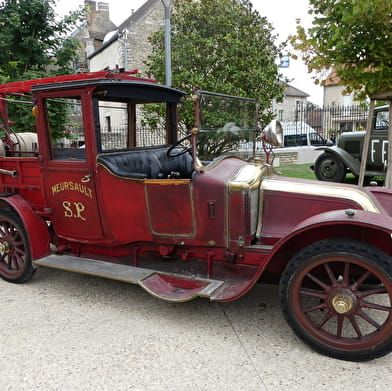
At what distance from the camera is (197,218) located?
9.78 feet

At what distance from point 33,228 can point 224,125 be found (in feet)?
7.06

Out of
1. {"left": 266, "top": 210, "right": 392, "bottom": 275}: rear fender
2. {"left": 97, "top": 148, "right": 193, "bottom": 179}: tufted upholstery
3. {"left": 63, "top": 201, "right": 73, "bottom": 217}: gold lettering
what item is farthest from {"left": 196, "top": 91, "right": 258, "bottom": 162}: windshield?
{"left": 63, "top": 201, "right": 73, "bottom": 217}: gold lettering

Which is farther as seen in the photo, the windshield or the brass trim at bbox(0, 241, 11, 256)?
the brass trim at bbox(0, 241, 11, 256)

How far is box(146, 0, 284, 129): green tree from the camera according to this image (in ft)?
31.1

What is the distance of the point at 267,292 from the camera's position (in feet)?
11.5

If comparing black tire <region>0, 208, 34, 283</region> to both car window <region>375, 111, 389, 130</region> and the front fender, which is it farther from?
car window <region>375, 111, 389, 130</region>

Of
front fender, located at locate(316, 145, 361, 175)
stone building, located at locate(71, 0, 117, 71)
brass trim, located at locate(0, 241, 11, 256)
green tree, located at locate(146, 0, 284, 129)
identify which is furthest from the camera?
stone building, located at locate(71, 0, 117, 71)

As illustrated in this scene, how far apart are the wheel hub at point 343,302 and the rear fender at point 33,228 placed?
9.13 feet

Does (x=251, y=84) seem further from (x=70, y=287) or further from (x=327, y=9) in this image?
(x=70, y=287)

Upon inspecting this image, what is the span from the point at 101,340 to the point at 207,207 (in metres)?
1.27

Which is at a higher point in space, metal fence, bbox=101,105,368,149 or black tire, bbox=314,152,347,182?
metal fence, bbox=101,105,368,149

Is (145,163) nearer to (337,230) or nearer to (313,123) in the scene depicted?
(337,230)

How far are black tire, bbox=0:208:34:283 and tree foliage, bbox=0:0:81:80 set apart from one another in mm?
3942

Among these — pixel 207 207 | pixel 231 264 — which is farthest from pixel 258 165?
pixel 231 264
